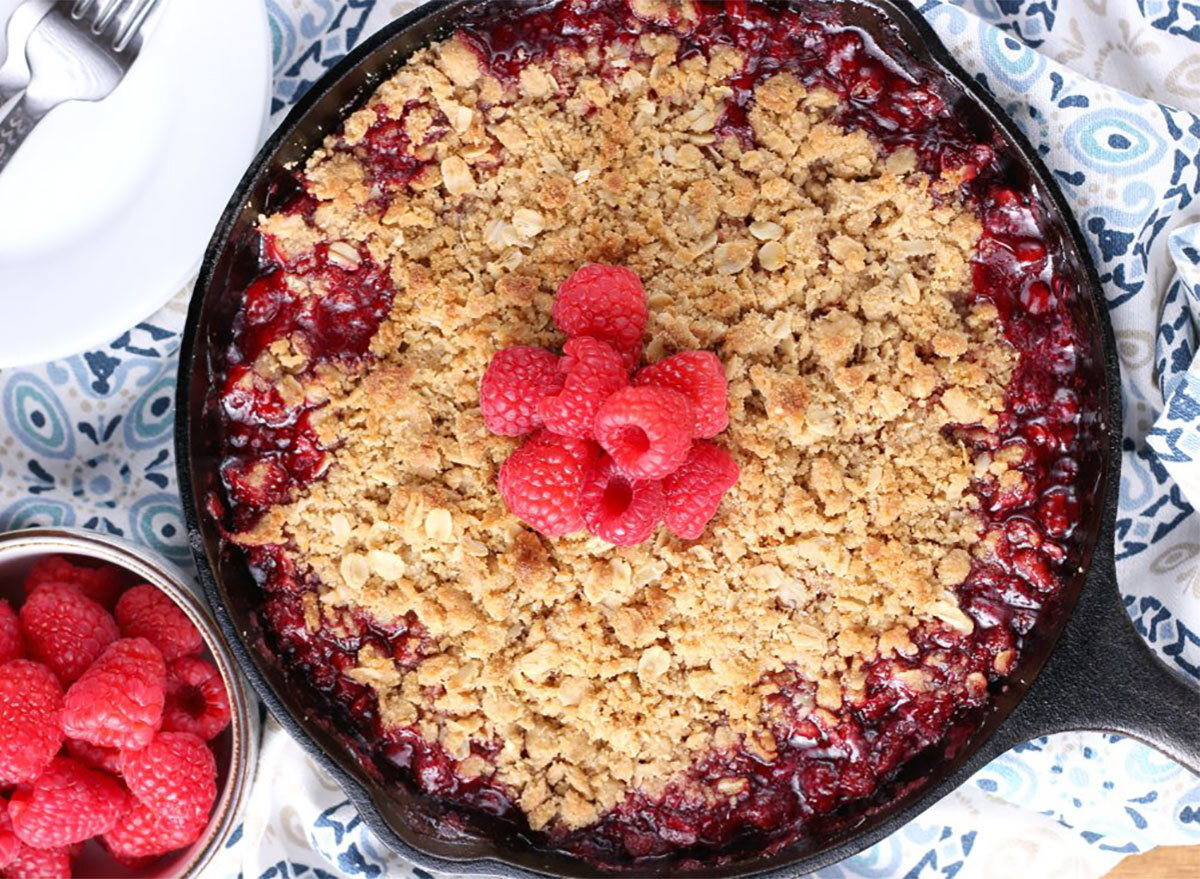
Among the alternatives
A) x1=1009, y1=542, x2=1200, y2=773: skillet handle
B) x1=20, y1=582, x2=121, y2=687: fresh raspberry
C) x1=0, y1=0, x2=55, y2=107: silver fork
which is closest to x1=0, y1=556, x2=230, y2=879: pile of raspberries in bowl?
x1=20, y1=582, x2=121, y2=687: fresh raspberry

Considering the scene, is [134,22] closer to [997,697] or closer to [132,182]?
[132,182]

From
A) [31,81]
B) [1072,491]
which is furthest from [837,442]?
[31,81]

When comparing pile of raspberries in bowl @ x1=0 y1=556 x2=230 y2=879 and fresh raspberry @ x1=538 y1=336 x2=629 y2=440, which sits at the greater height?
fresh raspberry @ x1=538 y1=336 x2=629 y2=440

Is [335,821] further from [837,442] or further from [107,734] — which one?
[837,442]

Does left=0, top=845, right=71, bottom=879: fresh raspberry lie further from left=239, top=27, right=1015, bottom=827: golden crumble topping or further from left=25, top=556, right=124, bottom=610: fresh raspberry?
left=239, top=27, right=1015, bottom=827: golden crumble topping

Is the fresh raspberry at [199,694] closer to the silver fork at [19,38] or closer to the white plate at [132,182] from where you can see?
the white plate at [132,182]

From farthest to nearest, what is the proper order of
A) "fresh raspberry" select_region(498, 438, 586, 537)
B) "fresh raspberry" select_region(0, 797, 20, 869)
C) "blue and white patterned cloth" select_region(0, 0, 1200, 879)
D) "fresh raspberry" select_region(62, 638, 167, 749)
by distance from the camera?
1. "blue and white patterned cloth" select_region(0, 0, 1200, 879)
2. "fresh raspberry" select_region(0, 797, 20, 869)
3. "fresh raspberry" select_region(62, 638, 167, 749)
4. "fresh raspberry" select_region(498, 438, 586, 537)

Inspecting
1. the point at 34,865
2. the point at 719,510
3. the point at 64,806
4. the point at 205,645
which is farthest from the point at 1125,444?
the point at 34,865
